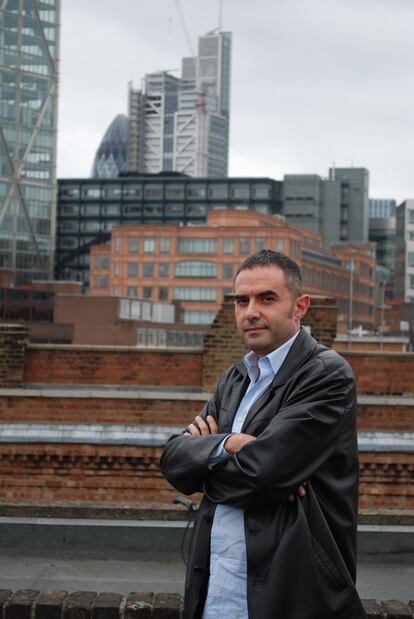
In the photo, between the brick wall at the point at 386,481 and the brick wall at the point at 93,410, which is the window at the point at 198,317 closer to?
the brick wall at the point at 93,410

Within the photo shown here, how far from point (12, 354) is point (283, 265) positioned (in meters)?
10.7

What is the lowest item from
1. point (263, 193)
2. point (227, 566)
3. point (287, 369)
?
point (227, 566)

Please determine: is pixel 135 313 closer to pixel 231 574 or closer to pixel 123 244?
pixel 123 244

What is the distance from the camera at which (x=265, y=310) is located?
3488mm

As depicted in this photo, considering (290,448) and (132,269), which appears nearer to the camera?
(290,448)

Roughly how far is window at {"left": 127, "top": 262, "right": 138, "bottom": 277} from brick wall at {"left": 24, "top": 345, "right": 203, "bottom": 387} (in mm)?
101982

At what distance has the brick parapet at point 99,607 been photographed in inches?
177

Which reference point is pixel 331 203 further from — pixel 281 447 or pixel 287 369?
pixel 281 447

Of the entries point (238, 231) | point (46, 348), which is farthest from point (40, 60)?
point (46, 348)

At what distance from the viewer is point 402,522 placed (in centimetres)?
754

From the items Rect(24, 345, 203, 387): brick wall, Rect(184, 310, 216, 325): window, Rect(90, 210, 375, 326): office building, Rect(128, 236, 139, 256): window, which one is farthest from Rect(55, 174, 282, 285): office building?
Rect(24, 345, 203, 387): brick wall

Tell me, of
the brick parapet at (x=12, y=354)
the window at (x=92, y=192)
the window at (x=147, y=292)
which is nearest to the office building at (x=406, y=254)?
the window at (x=147, y=292)

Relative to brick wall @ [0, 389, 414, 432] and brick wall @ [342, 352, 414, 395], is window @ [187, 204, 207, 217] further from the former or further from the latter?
brick wall @ [0, 389, 414, 432]

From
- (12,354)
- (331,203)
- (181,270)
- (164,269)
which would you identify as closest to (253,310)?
(12,354)
